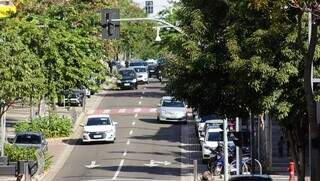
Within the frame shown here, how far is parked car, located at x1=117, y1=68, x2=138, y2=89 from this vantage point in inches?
2859

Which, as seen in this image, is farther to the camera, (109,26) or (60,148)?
(60,148)

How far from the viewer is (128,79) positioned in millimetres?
73188

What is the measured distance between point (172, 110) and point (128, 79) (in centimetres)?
2064

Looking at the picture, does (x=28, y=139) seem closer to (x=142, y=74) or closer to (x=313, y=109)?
(x=313, y=109)

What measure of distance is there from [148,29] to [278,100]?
82310 millimetres

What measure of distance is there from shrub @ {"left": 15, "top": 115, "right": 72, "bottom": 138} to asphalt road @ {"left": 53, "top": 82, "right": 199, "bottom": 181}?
1491 mm

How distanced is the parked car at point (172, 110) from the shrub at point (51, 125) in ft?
21.1

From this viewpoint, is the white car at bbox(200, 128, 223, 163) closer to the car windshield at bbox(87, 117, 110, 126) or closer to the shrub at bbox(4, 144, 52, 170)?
the car windshield at bbox(87, 117, 110, 126)

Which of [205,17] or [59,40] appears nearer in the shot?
[205,17]

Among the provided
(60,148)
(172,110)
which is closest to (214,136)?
(60,148)

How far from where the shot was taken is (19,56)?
1334 inches

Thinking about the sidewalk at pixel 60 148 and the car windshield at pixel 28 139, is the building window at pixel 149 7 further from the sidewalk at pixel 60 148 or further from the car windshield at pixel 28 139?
the car windshield at pixel 28 139

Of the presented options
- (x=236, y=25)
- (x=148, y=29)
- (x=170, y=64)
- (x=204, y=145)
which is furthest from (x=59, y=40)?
(x=148, y=29)

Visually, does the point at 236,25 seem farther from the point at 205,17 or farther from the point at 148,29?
the point at 148,29
